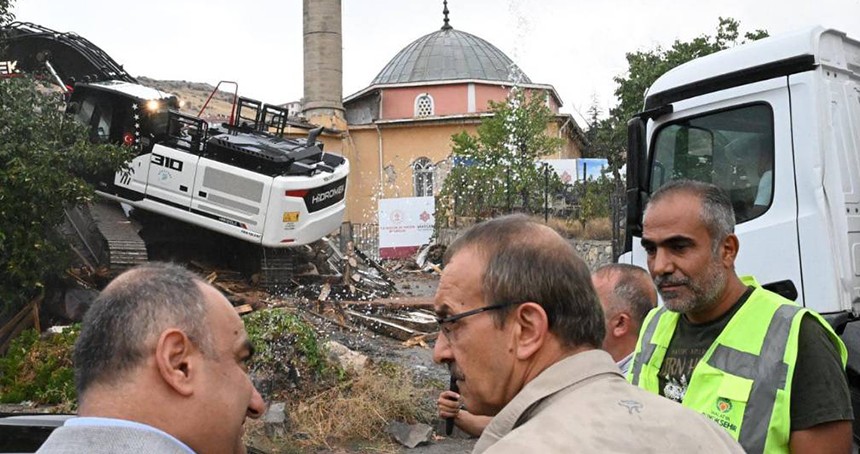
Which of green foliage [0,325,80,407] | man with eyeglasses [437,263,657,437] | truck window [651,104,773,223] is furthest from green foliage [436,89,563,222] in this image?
man with eyeglasses [437,263,657,437]

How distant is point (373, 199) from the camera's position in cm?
3553

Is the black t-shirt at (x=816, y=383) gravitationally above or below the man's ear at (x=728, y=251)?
below

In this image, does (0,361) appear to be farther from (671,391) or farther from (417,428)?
(671,391)

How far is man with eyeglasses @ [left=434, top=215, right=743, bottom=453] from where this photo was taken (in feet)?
4.84

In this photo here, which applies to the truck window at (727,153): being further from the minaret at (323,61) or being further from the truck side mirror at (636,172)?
the minaret at (323,61)

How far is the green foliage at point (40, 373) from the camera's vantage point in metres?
9.49

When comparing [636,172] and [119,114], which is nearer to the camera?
[636,172]

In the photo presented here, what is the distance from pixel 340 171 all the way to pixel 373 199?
64.0 feet

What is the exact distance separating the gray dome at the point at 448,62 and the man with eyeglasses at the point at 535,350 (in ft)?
124

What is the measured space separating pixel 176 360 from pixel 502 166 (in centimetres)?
2240

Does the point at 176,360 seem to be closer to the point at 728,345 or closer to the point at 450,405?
the point at 728,345

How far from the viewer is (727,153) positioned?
17.4 feet

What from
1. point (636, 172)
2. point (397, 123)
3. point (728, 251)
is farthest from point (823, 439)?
point (397, 123)

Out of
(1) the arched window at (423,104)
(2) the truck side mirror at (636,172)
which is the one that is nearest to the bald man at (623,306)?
(2) the truck side mirror at (636,172)
